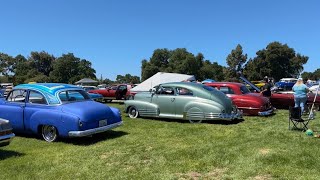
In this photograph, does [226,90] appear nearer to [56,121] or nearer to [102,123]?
[102,123]

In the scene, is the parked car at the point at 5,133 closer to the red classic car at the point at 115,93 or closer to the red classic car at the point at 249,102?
the red classic car at the point at 249,102

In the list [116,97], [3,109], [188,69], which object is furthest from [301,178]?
[188,69]

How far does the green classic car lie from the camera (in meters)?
12.2

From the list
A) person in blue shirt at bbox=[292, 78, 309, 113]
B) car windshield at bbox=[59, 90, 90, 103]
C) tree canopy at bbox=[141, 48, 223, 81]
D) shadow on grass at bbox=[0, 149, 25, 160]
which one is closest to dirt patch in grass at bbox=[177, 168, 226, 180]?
shadow on grass at bbox=[0, 149, 25, 160]

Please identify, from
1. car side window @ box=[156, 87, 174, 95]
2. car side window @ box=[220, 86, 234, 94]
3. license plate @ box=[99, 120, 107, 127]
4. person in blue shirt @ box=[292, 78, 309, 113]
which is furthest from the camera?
car side window @ box=[220, 86, 234, 94]

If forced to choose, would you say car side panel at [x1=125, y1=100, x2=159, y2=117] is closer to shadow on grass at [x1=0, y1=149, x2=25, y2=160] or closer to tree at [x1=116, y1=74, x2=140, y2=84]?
shadow on grass at [x1=0, y1=149, x2=25, y2=160]

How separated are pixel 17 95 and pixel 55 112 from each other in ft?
5.93

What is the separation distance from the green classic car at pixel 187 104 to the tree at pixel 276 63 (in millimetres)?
60195

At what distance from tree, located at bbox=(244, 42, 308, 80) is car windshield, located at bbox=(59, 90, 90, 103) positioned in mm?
63871

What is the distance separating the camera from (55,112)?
9.27m

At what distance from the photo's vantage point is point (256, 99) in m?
14.3

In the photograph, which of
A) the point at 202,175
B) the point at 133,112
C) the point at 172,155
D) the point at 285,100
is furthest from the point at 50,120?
the point at 285,100

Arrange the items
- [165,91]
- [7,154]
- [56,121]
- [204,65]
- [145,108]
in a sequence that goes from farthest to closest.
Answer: [204,65] < [145,108] < [165,91] < [56,121] < [7,154]

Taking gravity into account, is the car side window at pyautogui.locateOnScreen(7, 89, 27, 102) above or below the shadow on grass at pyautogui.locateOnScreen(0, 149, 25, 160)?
above
